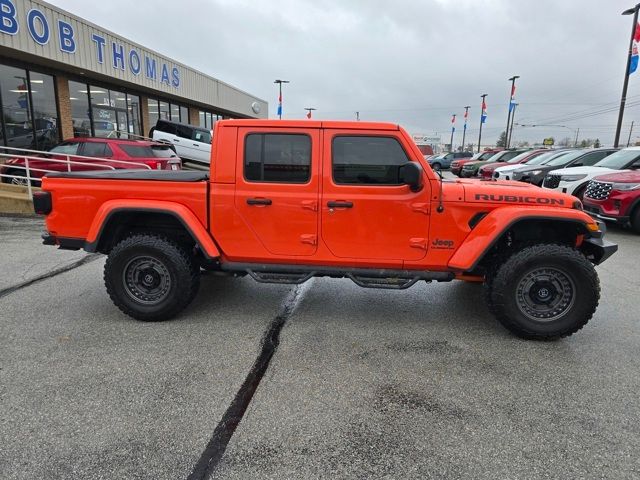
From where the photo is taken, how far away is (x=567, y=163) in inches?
481

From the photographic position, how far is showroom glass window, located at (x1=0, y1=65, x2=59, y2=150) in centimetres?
1231

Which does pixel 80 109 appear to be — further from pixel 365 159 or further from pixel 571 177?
pixel 571 177

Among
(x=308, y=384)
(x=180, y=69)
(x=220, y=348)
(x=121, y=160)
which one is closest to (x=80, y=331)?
(x=220, y=348)

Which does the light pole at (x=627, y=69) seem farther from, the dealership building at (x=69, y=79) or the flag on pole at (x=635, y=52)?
the dealership building at (x=69, y=79)

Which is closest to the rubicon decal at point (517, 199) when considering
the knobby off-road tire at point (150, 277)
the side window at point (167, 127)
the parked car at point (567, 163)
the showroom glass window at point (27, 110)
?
the knobby off-road tire at point (150, 277)

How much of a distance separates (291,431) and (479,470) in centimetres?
105

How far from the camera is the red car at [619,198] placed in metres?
7.98

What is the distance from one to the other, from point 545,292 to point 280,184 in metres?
2.52

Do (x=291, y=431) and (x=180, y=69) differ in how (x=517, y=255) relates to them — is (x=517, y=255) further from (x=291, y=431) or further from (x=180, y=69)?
(x=180, y=69)

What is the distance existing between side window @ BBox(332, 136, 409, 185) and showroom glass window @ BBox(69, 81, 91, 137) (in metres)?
14.7

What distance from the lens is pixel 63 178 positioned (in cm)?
403

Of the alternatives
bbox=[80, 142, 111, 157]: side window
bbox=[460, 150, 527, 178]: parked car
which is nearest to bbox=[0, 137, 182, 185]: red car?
bbox=[80, 142, 111, 157]: side window

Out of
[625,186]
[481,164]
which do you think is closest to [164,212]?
[625,186]

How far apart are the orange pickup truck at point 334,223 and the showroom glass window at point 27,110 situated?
436 inches
